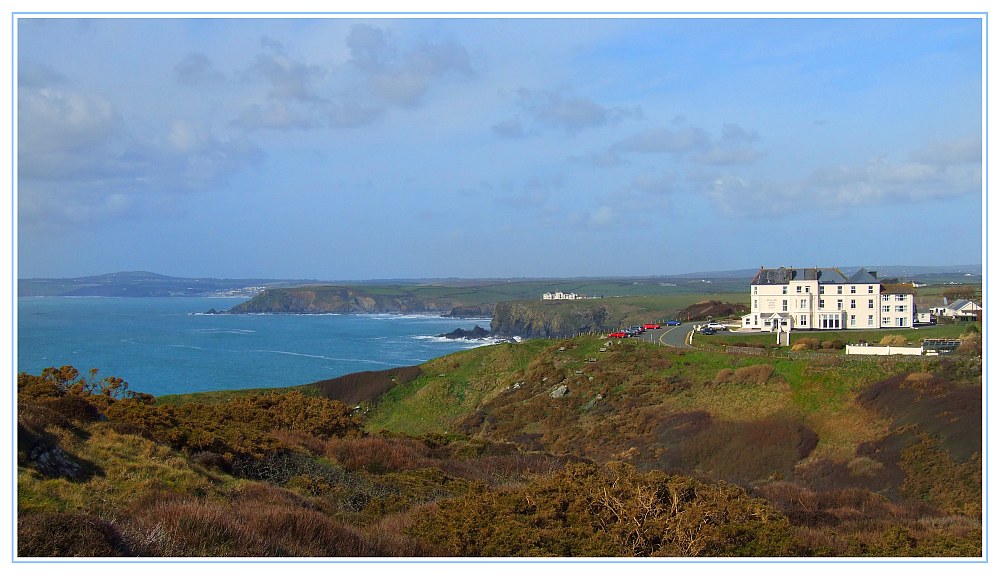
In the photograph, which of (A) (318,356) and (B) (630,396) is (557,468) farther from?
(A) (318,356)

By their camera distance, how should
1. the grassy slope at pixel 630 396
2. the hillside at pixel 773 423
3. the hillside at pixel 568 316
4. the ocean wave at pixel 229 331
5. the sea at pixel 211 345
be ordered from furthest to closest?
1. the ocean wave at pixel 229 331
2. the hillside at pixel 568 316
3. the sea at pixel 211 345
4. the grassy slope at pixel 630 396
5. the hillside at pixel 773 423

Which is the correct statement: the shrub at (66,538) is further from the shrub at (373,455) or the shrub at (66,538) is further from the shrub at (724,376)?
the shrub at (724,376)

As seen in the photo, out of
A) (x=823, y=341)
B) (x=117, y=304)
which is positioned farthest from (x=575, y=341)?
(x=117, y=304)

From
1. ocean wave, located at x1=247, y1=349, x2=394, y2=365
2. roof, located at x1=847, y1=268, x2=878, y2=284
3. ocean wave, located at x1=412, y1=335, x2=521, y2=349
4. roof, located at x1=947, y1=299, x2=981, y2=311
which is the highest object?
roof, located at x1=847, y1=268, x2=878, y2=284

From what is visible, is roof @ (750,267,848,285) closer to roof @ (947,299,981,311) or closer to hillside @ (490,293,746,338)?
roof @ (947,299,981,311)

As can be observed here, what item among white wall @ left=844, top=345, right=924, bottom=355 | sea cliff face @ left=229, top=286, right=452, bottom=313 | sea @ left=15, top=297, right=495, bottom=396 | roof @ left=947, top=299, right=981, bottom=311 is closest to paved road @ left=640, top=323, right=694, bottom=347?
white wall @ left=844, top=345, right=924, bottom=355

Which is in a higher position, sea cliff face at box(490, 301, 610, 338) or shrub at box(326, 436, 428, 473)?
shrub at box(326, 436, 428, 473)

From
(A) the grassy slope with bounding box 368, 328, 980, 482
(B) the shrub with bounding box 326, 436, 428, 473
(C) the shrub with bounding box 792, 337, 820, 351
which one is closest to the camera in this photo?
(B) the shrub with bounding box 326, 436, 428, 473

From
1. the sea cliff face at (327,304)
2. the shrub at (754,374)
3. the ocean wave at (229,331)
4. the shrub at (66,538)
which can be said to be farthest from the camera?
the sea cliff face at (327,304)

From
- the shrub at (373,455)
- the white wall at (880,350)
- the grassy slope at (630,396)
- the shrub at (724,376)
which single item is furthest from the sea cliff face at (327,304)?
the shrub at (373,455)
